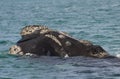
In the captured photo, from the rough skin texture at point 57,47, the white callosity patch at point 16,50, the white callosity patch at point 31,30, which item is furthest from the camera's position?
the white callosity patch at point 31,30

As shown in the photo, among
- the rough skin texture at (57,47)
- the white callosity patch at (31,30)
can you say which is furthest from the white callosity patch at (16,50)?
the white callosity patch at (31,30)

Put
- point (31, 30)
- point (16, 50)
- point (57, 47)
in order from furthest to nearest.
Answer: point (31, 30) → point (16, 50) → point (57, 47)

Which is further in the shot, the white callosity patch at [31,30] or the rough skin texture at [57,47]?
the white callosity patch at [31,30]

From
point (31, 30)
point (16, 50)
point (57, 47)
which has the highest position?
point (31, 30)

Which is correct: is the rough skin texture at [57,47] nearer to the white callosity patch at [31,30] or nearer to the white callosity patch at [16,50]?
the white callosity patch at [16,50]

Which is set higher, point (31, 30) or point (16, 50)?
point (31, 30)

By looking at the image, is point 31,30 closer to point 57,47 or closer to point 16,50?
point 16,50

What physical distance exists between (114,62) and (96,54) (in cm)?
163

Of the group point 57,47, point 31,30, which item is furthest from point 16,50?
point 57,47

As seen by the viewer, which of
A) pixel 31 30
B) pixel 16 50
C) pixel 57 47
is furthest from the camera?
pixel 31 30

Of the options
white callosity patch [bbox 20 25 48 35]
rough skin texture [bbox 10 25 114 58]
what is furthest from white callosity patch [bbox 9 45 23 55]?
white callosity patch [bbox 20 25 48 35]

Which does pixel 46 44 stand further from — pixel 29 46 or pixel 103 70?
pixel 103 70

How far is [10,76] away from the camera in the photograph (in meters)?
21.1

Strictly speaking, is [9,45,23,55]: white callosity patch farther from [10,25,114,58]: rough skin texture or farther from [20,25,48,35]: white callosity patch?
[20,25,48,35]: white callosity patch
